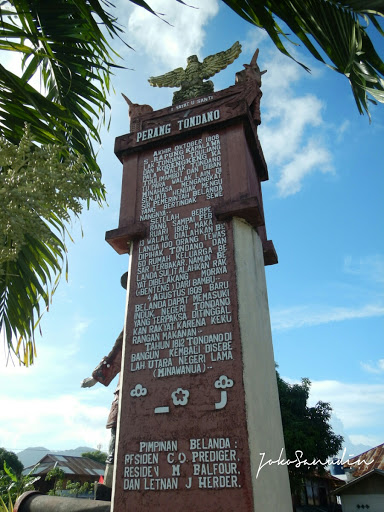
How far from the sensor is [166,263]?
6.75m

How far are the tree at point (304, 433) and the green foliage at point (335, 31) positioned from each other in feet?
51.3

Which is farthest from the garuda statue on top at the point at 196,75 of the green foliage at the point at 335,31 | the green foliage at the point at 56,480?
the green foliage at the point at 56,480

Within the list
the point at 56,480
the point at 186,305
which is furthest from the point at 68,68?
the point at 56,480

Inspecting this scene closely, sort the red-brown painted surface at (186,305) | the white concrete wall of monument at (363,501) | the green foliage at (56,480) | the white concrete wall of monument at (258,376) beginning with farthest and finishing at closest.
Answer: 1. the white concrete wall of monument at (363,501)
2. the green foliage at (56,480)
3. the red-brown painted surface at (186,305)
4. the white concrete wall of monument at (258,376)

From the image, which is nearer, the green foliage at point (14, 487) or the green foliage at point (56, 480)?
the green foliage at point (14, 487)

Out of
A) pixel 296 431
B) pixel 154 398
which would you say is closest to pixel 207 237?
pixel 154 398

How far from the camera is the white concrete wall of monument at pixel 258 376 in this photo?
4.96 m

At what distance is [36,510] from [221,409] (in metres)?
3.11

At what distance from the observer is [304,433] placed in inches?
680

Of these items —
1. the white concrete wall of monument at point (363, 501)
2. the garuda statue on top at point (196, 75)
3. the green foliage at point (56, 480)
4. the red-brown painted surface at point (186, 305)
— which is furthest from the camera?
the white concrete wall of monument at point (363, 501)

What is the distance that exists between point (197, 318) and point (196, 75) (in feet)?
19.0

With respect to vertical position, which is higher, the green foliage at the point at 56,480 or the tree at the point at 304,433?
the tree at the point at 304,433

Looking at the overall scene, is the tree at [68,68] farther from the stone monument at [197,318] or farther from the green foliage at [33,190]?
the stone monument at [197,318]

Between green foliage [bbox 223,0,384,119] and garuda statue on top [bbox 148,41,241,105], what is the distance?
19.2 feet
